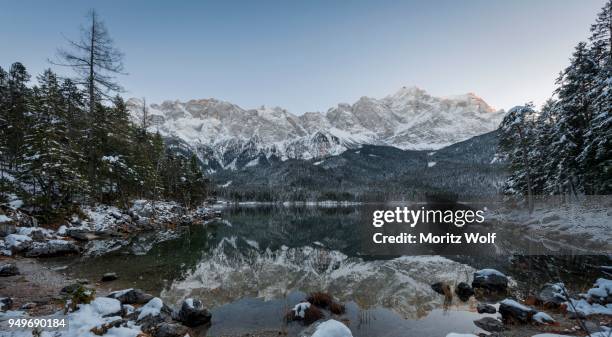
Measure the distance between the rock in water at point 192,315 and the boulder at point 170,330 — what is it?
1.75ft

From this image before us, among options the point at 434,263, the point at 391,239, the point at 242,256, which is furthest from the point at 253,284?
the point at 391,239

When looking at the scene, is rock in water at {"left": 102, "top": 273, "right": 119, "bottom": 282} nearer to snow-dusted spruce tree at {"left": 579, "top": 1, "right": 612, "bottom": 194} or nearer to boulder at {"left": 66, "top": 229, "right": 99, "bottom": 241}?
boulder at {"left": 66, "top": 229, "right": 99, "bottom": 241}

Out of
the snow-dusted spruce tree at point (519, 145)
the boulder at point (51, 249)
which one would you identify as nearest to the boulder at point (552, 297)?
the boulder at point (51, 249)

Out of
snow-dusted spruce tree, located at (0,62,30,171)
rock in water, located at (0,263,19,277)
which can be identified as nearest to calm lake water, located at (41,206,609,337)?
rock in water, located at (0,263,19,277)

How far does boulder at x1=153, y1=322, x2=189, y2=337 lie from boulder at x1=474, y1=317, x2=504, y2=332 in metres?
9.39

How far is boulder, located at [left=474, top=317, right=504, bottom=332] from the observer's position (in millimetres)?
9473

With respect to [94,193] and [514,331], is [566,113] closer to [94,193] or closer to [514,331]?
[514,331]

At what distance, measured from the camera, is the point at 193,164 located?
6650cm

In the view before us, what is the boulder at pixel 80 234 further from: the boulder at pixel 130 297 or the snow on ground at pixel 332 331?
the snow on ground at pixel 332 331

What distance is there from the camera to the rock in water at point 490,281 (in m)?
13.4

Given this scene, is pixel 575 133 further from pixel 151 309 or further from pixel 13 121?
pixel 13 121

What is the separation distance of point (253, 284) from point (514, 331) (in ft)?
36.4

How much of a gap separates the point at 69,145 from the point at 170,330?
25.9 meters

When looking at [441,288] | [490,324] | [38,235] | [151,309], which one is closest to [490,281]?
[441,288]
